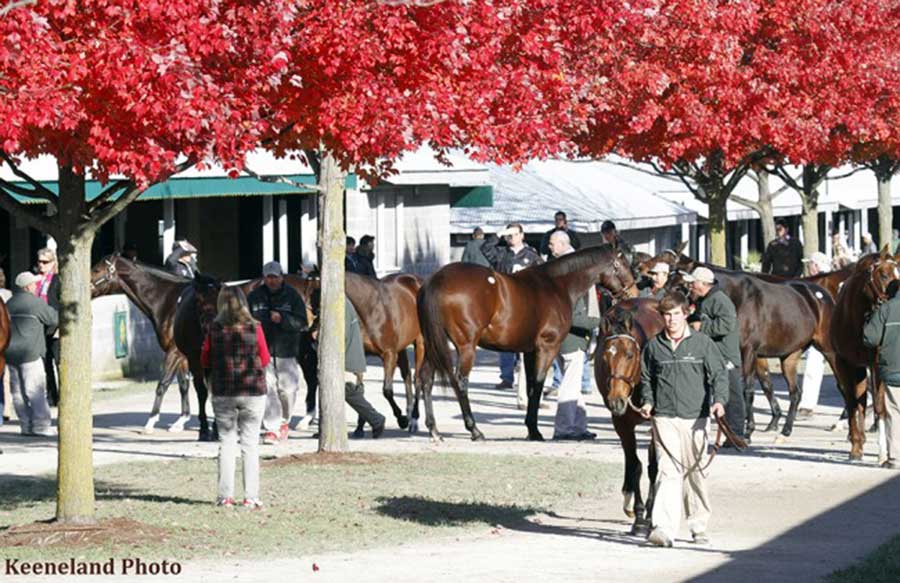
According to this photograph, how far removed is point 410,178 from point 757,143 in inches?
345

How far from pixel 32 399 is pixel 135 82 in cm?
1056

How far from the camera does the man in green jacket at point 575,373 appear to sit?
67.8 feet

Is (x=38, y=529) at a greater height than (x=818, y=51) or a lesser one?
lesser

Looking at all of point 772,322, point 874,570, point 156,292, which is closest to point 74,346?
point 874,570

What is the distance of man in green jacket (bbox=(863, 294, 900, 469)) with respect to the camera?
683 inches

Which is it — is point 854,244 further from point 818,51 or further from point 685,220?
point 818,51

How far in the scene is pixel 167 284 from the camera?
22234 mm

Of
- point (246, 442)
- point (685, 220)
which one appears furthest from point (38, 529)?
point (685, 220)

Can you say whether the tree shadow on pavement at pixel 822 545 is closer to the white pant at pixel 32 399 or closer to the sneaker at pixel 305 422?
the sneaker at pixel 305 422

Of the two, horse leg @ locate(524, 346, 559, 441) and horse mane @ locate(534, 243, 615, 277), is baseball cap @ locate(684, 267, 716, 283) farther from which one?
horse mane @ locate(534, 243, 615, 277)

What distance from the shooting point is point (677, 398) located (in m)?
13.2

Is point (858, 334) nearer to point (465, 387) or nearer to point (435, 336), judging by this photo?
point (465, 387)

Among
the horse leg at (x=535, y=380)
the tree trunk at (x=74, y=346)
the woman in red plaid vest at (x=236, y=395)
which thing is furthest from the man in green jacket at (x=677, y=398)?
the horse leg at (x=535, y=380)

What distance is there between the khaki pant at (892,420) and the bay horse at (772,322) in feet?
8.82
